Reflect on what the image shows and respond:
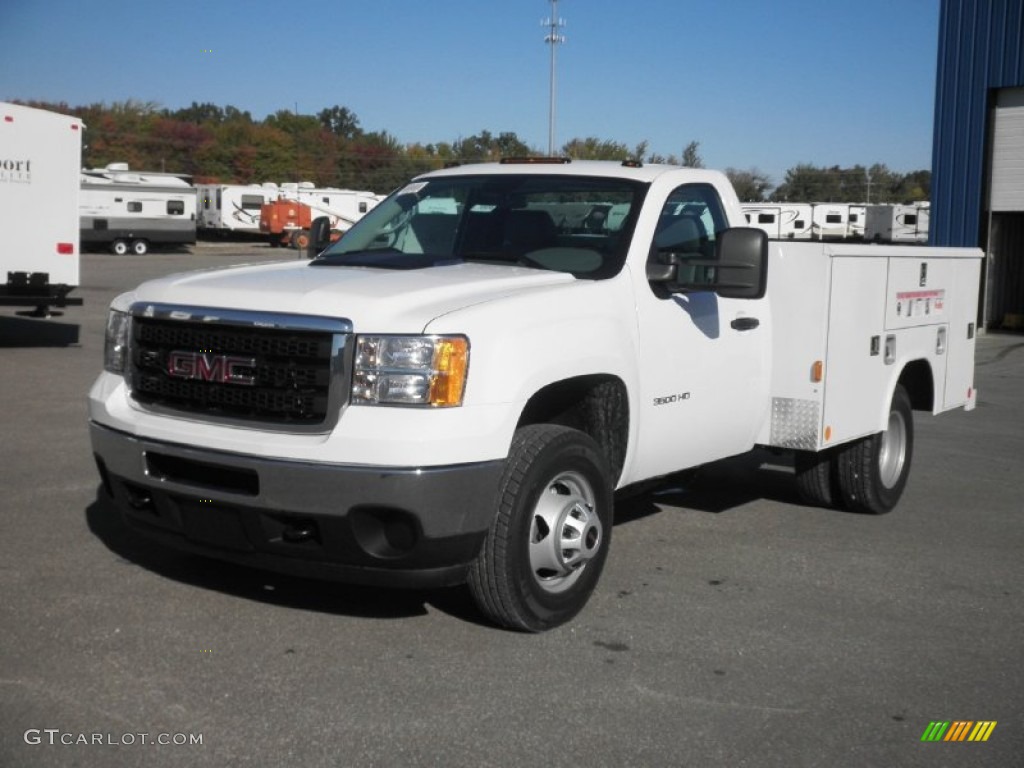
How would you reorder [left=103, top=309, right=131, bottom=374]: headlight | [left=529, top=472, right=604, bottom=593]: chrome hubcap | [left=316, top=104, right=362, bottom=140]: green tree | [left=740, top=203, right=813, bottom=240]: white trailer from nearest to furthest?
[left=529, top=472, right=604, bottom=593]: chrome hubcap
[left=103, top=309, right=131, bottom=374]: headlight
[left=740, top=203, right=813, bottom=240]: white trailer
[left=316, top=104, right=362, bottom=140]: green tree

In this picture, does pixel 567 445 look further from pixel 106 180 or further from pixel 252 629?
pixel 106 180

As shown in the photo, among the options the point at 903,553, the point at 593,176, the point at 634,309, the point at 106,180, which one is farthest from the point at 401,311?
the point at 106,180

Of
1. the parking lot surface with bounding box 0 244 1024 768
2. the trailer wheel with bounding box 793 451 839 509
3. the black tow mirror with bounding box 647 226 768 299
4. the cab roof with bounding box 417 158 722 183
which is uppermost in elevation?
the cab roof with bounding box 417 158 722 183

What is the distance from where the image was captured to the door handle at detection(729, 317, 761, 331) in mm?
6508

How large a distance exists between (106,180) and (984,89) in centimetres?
3436

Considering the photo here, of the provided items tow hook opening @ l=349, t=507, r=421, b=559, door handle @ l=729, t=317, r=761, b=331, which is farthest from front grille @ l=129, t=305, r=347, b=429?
door handle @ l=729, t=317, r=761, b=331

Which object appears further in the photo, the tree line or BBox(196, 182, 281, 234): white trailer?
the tree line

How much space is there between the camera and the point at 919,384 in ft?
27.9

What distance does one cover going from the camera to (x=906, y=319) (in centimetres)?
777

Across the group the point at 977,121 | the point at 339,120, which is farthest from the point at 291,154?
the point at 977,121

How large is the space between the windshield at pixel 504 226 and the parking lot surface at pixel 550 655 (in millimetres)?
1603

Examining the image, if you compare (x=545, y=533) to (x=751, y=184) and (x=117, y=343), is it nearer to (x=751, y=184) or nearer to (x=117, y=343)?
(x=117, y=343)

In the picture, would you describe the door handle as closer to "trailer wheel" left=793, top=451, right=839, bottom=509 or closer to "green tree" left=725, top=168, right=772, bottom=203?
"trailer wheel" left=793, top=451, right=839, bottom=509

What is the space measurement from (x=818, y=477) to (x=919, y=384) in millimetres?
1170
